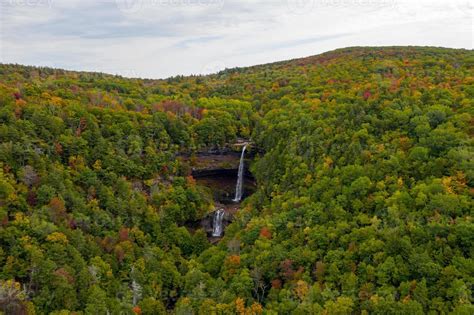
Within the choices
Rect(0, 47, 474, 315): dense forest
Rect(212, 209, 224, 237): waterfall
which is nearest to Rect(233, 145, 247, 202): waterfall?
Rect(0, 47, 474, 315): dense forest

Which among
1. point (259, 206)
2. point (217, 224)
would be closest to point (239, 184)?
point (217, 224)

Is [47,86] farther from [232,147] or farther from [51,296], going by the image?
[51,296]

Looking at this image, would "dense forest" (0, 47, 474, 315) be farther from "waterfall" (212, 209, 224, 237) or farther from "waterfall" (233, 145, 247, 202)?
"waterfall" (233, 145, 247, 202)

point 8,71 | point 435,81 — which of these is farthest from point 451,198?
point 8,71

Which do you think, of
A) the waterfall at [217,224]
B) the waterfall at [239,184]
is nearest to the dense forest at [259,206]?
the waterfall at [217,224]

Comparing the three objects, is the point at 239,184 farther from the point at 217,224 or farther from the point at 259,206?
the point at 259,206

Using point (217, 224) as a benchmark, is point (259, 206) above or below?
above

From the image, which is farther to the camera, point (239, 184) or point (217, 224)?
point (239, 184)

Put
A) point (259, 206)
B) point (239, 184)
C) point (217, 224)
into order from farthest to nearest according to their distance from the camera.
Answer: point (239, 184), point (217, 224), point (259, 206)
